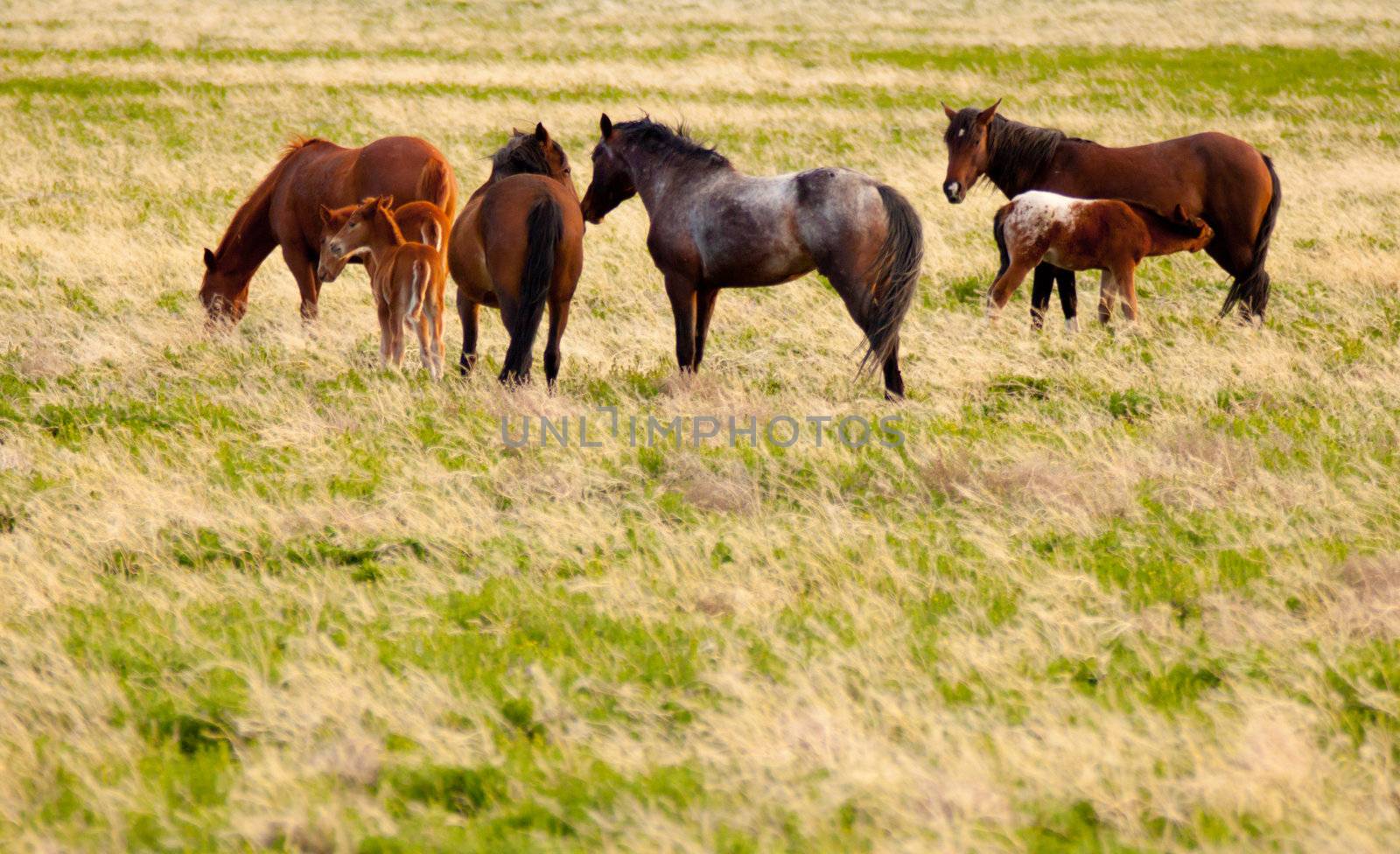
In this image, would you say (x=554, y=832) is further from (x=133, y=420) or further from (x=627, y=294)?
(x=627, y=294)

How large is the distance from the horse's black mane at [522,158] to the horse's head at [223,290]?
2.75 metres

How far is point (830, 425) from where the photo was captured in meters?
7.71

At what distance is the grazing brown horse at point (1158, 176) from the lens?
11.2 m

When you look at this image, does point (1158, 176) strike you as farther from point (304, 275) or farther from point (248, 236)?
point (248, 236)

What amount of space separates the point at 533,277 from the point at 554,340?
1.63 ft

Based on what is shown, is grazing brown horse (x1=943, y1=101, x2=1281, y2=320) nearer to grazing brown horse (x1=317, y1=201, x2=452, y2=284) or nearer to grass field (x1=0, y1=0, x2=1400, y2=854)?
grass field (x1=0, y1=0, x2=1400, y2=854)

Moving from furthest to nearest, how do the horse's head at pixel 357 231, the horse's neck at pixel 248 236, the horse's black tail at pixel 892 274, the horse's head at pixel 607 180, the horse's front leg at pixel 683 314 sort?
1. the horse's neck at pixel 248 236
2. the horse's head at pixel 607 180
3. the horse's head at pixel 357 231
4. the horse's front leg at pixel 683 314
5. the horse's black tail at pixel 892 274

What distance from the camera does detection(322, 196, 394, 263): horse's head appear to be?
9.03 meters

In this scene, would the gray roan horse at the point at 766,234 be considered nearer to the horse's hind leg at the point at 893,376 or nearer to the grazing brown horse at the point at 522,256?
the horse's hind leg at the point at 893,376

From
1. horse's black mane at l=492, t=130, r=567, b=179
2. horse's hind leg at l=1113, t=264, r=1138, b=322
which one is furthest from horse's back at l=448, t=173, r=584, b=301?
horse's hind leg at l=1113, t=264, r=1138, b=322

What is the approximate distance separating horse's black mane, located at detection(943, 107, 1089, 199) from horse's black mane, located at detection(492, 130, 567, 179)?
3847 millimetres

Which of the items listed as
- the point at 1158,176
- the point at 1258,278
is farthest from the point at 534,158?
the point at 1258,278

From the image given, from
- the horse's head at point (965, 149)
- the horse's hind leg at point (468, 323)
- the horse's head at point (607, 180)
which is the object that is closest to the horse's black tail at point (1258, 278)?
the horse's head at point (965, 149)

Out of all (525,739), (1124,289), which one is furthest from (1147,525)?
(1124,289)
